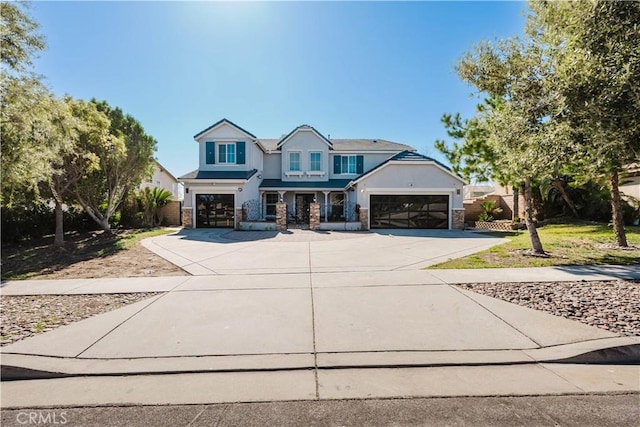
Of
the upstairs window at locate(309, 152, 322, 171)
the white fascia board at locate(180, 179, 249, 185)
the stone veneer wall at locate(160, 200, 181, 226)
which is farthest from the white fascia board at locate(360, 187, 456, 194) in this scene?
the stone veneer wall at locate(160, 200, 181, 226)

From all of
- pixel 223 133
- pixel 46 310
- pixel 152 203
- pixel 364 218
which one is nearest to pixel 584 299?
pixel 46 310

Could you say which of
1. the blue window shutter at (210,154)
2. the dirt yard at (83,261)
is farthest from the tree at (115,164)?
the blue window shutter at (210,154)

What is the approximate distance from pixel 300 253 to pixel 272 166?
51.2 ft

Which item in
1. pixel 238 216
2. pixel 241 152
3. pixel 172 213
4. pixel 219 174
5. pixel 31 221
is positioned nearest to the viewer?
pixel 31 221

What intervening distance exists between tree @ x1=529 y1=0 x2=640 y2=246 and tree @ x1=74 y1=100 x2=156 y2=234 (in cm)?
1793

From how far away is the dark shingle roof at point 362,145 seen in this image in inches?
1010

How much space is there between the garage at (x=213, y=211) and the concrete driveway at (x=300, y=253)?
16.6 feet

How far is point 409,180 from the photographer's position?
2033 cm

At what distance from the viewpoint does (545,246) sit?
40.3ft

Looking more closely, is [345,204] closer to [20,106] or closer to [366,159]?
[366,159]

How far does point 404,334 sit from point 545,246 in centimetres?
1094

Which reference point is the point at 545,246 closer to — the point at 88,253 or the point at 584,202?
the point at 584,202

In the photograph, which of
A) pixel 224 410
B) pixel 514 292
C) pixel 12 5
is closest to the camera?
pixel 224 410

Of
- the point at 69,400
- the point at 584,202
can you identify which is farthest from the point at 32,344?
the point at 584,202
